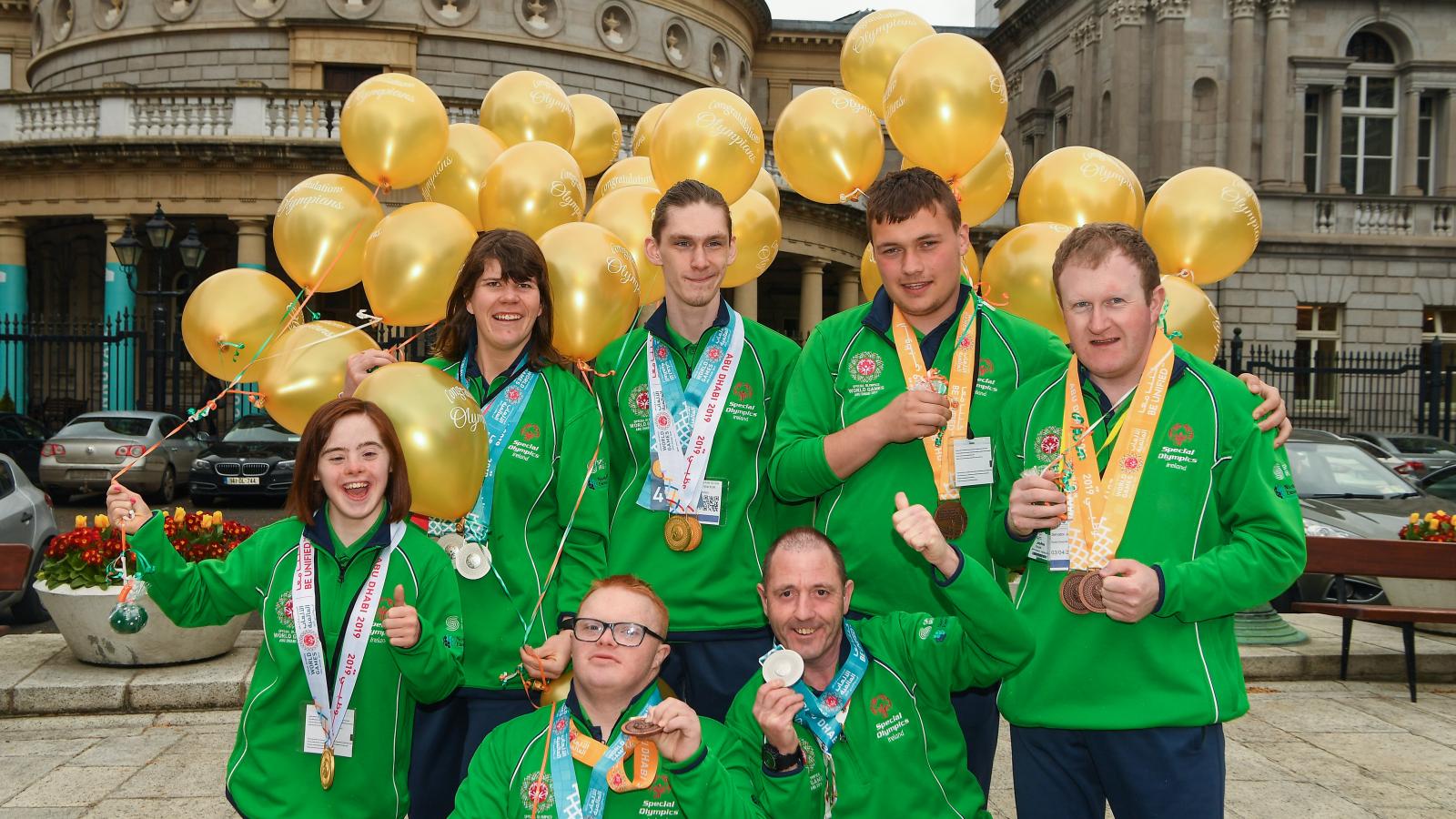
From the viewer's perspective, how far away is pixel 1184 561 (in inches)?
125

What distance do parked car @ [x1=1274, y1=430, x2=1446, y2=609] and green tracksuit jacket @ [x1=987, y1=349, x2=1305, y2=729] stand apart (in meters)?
7.26

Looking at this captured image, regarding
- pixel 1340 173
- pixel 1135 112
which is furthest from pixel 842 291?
pixel 1340 173

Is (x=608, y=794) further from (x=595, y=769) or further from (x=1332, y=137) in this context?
(x=1332, y=137)

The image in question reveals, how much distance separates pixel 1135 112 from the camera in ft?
107

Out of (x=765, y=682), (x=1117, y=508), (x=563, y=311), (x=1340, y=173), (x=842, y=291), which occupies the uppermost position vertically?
(x=1340, y=173)

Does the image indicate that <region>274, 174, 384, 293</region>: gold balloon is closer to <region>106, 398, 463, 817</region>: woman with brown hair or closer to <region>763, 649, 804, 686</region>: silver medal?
<region>106, 398, 463, 817</region>: woman with brown hair

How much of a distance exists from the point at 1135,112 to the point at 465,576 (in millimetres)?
32635

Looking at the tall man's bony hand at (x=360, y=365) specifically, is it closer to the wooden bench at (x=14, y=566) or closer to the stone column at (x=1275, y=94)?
the wooden bench at (x=14, y=566)

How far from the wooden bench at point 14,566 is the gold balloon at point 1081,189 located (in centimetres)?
616

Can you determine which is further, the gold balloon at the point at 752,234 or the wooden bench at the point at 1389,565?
the wooden bench at the point at 1389,565

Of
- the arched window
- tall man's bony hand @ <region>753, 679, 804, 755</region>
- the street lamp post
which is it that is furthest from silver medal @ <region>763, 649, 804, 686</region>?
the arched window

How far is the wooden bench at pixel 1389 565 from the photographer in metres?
7.86

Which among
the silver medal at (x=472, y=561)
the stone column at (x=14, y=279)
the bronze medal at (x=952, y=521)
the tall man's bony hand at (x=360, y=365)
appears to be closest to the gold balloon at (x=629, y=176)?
the tall man's bony hand at (x=360, y=365)

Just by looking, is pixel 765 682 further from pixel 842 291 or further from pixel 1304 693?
pixel 842 291
